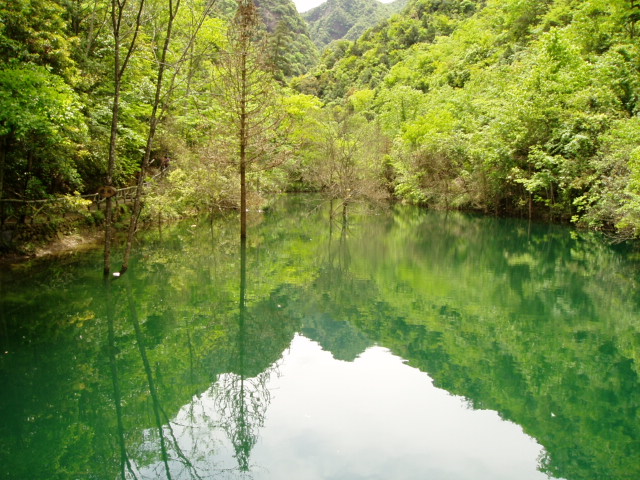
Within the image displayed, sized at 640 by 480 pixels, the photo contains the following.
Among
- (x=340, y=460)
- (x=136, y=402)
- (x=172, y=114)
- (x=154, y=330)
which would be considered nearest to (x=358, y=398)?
(x=340, y=460)

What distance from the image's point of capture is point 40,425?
5.30 m

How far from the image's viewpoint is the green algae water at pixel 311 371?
491cm

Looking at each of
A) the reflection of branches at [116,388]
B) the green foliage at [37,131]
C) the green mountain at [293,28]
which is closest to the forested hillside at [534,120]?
the reflection of branches at [116,388]

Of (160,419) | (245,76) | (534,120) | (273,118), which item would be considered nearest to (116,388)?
(160,419)

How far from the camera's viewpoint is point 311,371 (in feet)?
24.4

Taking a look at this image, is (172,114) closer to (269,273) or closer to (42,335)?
(269,273)

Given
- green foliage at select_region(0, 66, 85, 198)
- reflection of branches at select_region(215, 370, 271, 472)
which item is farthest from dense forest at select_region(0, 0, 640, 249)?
reflection of branches at select_region(215, 370, 271, 472)

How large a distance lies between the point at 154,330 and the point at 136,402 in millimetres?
2957

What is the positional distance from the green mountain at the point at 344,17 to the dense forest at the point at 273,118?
116485 mm

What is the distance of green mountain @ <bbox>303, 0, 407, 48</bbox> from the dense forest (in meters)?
116

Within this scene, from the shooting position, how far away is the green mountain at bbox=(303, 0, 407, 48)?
161400 millimetres

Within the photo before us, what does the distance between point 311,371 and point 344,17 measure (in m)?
185

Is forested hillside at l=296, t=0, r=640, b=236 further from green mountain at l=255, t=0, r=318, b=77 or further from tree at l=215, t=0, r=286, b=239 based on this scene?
green mountain at l=255, t=0, r=318, b=77

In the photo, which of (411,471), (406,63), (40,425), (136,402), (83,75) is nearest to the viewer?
(411,471)
